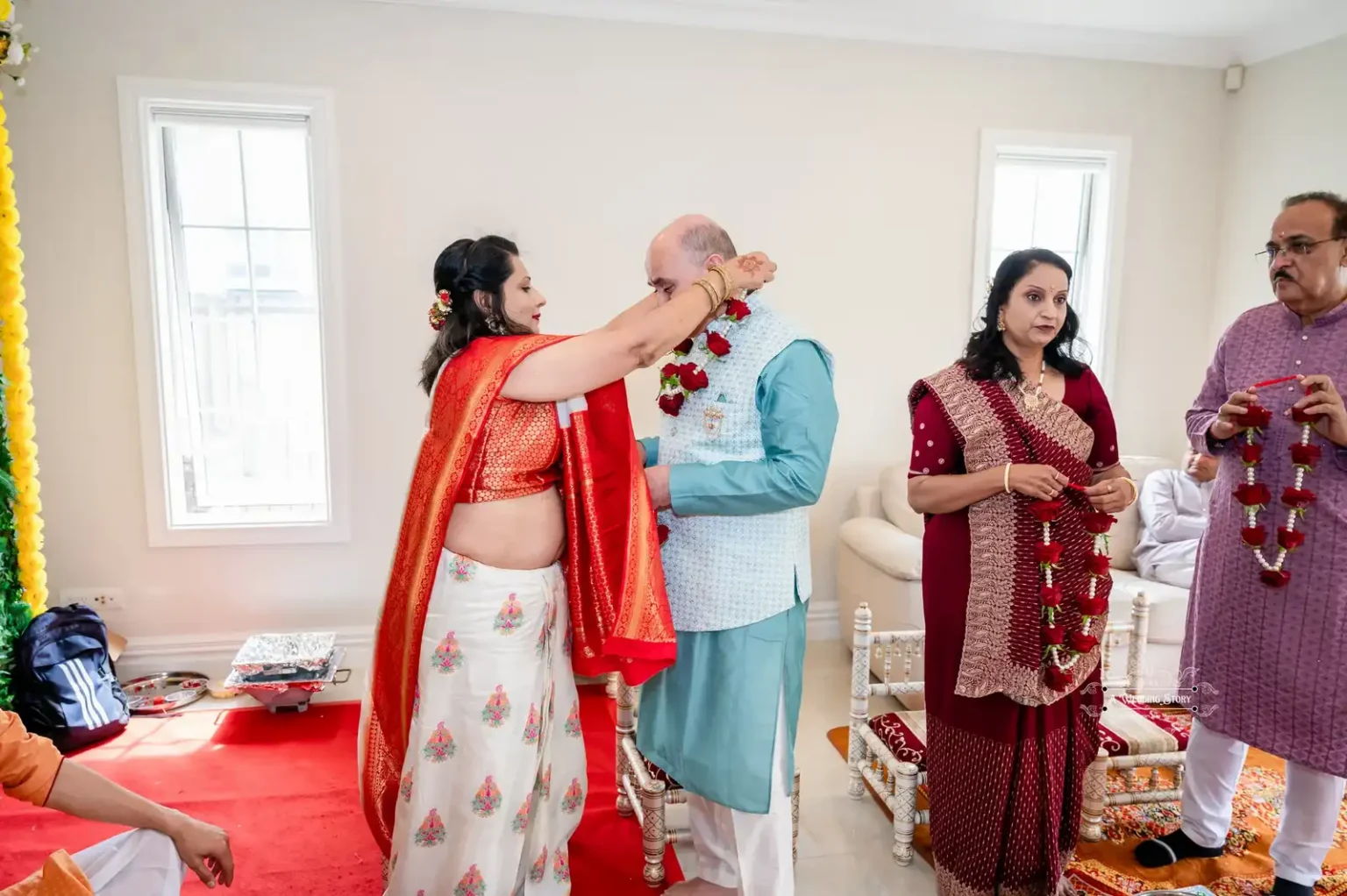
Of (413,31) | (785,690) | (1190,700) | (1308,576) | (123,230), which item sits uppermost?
(413,31)

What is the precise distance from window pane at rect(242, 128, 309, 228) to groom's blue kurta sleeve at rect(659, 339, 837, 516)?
8.90ft

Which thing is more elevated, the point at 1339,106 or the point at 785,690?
the point at 1339,106

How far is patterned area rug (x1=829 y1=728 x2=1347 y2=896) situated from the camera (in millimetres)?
2303

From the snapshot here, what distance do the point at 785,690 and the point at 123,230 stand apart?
325 centimetres

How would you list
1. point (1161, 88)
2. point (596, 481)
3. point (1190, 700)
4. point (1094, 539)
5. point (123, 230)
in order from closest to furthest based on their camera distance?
point (596, 481)
point (1094, 539)
point (1190, 700)
point (123, 230)
point (1161, 88)

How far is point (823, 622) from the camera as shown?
425 centimetres

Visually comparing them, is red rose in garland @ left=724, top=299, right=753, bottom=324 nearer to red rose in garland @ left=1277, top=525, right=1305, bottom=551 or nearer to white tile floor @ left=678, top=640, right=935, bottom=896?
red rose in garland @ left=1277, top=525, right=1305, bottom=551

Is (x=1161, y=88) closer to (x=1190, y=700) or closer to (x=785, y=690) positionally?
(x=1190, y=700)

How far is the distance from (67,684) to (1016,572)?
3224 millimetres

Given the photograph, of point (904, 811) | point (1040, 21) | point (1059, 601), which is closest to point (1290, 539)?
point (1059, 601)

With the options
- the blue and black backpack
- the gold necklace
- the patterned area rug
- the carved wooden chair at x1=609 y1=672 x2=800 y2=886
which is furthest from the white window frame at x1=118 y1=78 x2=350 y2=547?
the gold necklace

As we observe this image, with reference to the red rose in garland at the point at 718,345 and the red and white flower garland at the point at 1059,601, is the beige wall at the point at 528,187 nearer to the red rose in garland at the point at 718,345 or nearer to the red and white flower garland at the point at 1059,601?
the red rose in garland at the point at 718,345

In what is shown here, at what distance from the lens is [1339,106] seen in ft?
12.4

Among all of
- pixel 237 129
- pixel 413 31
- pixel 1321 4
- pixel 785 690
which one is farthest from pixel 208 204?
pixel 1321 4
